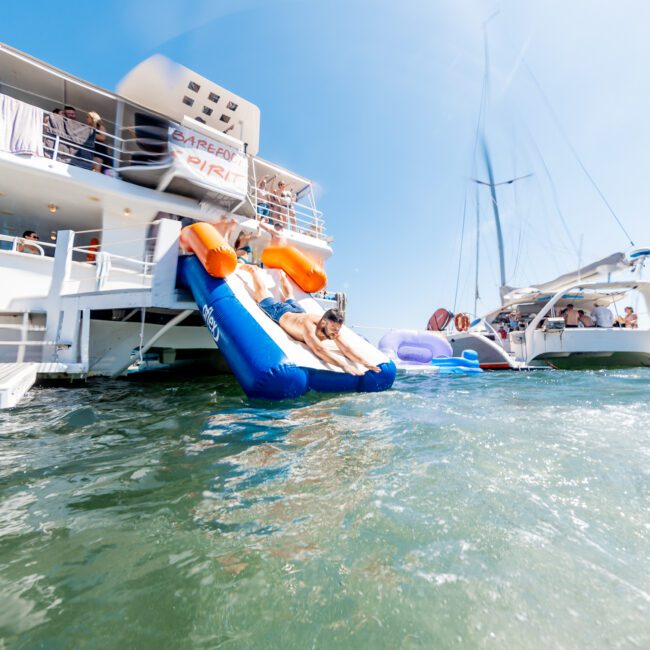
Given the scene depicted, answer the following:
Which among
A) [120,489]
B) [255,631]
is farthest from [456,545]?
[120,489]

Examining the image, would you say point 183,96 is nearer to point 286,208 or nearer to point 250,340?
point 286,208

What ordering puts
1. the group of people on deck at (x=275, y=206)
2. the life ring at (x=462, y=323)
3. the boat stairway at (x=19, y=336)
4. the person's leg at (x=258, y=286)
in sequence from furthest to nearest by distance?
1. the life ring at (x=462, y=323)
2. the group of people on deck at (x=275, y=206)
3. the boat stairway at (x=19, y=336)
4. the person's leg at (x=258, y=286)

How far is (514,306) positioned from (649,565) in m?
14.7

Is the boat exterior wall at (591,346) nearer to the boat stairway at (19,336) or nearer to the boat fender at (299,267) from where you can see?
the boat fender at (299,267)

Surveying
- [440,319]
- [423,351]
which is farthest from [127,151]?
[440,319]

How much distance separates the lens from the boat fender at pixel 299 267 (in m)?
6.04

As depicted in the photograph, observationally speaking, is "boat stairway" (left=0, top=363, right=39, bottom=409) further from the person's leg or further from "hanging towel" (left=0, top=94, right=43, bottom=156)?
"hanging towel" (left=0, top=94, right=43, bottom=156)

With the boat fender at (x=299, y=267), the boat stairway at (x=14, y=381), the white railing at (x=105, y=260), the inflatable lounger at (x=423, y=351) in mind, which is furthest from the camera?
the inflatable lounger at (x=423, y=351)

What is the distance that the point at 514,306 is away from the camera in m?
14.2

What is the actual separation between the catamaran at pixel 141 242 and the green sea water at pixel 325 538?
1.63 meters

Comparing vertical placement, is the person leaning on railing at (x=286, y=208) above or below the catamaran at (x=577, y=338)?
above

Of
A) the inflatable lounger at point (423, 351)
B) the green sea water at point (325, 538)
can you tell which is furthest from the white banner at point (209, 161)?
the green sea water at point (325, 538)

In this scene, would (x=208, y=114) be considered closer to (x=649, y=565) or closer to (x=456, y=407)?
(x=456, y=407)

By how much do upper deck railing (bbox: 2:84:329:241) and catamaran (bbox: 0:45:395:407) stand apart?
0.05 meters
